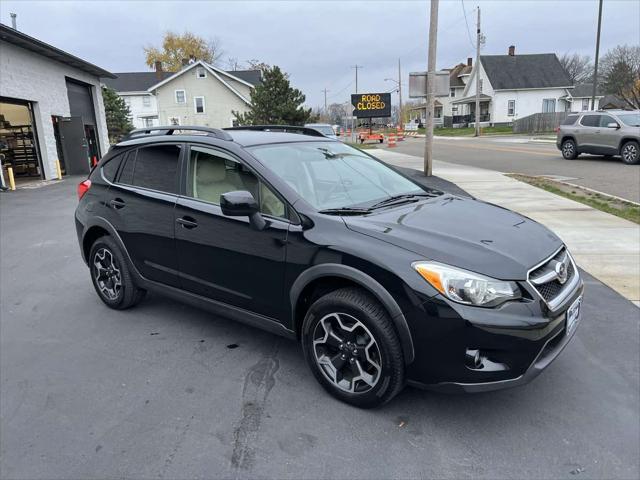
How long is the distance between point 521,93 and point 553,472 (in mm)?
59838

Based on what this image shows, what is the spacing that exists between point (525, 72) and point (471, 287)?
201 ft

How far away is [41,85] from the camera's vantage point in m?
19.0

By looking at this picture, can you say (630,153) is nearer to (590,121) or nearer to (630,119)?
(630,119)

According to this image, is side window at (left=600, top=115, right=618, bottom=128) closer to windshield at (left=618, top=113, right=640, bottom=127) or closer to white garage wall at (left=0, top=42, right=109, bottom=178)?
windshield at (left=618, top=113, right=640, bottom=127)

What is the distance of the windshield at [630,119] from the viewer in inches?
649

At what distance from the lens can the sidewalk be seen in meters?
5.54

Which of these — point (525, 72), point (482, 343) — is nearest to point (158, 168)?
point (482, 343)

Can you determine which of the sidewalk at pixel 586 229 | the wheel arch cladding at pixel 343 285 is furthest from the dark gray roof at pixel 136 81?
the wheel arch cladding at pixel 343 285

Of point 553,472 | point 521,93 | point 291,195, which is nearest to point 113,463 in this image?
point 291,195

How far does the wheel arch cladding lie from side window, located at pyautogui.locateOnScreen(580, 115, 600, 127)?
18126 millimetres

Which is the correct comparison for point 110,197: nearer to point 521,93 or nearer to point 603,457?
point 603,457

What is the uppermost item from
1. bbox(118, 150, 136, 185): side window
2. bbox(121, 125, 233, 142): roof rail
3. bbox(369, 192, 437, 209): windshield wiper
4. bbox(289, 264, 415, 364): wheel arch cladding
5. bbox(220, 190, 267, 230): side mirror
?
bbox(121, 125, 233, 142): roof rail

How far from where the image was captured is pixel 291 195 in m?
3.30

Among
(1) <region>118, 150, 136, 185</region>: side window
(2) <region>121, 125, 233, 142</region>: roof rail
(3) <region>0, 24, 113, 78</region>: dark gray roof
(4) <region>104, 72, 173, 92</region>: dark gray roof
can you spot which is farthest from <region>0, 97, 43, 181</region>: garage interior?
(4) <region>104, 72, 173, 92</region>: dark gray roof
